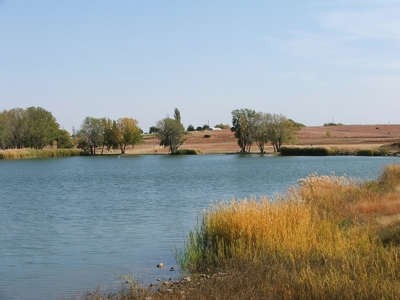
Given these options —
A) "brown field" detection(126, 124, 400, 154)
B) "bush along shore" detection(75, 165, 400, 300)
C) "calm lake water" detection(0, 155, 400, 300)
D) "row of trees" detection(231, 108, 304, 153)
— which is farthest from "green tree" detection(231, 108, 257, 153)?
"bush along shore" detection(75, 165, 400, 300)

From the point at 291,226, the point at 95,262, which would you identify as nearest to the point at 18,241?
the point at 95,262

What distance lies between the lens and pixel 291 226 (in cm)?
1289

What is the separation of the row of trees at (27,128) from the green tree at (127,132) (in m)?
14.3

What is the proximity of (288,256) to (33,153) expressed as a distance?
9836 centimetres

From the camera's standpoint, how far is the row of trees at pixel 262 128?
103375 millimetres

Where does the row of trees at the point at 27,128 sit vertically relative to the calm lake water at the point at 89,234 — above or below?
above

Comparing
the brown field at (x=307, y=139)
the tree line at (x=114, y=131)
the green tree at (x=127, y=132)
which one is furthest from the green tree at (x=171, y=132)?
the green tree at (x=127, y=132)

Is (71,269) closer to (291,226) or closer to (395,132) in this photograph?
(291,226)

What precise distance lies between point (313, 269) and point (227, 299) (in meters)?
1.98

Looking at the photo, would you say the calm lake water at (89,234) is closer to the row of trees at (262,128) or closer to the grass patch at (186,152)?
the row of trees at (262,128)

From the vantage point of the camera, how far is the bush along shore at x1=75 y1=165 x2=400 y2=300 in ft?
28.0

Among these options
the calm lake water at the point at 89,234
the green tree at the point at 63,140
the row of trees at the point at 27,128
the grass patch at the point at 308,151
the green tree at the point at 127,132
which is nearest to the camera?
the calm lake water at the point at 89,234

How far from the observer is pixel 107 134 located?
388ft

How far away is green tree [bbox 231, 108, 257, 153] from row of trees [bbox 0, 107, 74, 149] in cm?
4060
